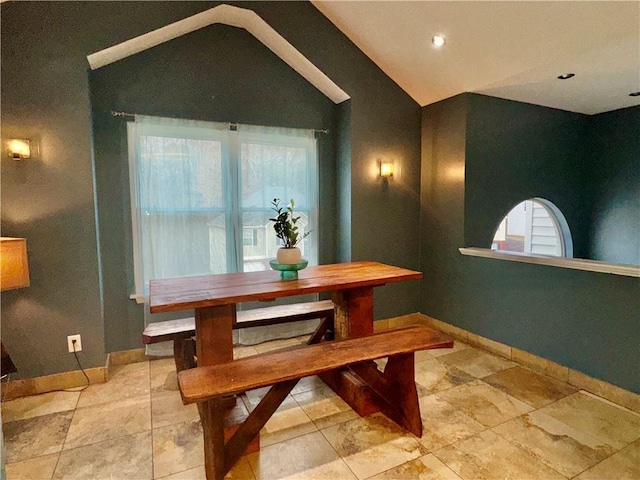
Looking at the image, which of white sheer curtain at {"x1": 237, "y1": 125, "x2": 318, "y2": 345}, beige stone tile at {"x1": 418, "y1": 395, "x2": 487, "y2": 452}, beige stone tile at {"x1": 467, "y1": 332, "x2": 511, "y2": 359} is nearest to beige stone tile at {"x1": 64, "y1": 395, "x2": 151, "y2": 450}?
white sheer curtain at {"x1": 237, "y1": 125, "x2": 318, "y2": 345}

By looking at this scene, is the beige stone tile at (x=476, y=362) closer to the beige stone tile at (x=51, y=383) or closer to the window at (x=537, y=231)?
the window at (x=537, y=231)

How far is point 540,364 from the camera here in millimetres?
2807

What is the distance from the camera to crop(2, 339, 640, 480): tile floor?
5.88ft

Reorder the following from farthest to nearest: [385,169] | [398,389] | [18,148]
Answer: [385,169] < [18,148] < [398,389]

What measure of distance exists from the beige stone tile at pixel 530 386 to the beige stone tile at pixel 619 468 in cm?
49

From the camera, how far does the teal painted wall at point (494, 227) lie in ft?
7.91

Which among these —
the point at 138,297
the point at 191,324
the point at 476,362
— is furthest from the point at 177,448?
the point at 476,362

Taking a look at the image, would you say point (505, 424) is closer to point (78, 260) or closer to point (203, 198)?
point (203, 198)

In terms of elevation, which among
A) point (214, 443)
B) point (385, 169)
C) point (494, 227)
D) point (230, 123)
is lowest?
point (214, 443)

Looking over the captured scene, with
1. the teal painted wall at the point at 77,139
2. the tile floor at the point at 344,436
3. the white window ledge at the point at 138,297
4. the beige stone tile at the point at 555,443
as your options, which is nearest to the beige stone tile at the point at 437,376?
the tile floor at the point at 344,436

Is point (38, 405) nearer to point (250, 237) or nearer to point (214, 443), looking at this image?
point (214, 443)

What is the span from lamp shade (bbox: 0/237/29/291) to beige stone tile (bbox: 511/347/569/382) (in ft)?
12.2

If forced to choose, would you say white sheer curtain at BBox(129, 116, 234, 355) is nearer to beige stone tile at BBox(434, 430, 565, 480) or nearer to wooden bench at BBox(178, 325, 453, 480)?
wooden bench at BBox(178, 325, 453, 480)

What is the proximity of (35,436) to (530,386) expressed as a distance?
331 cm
